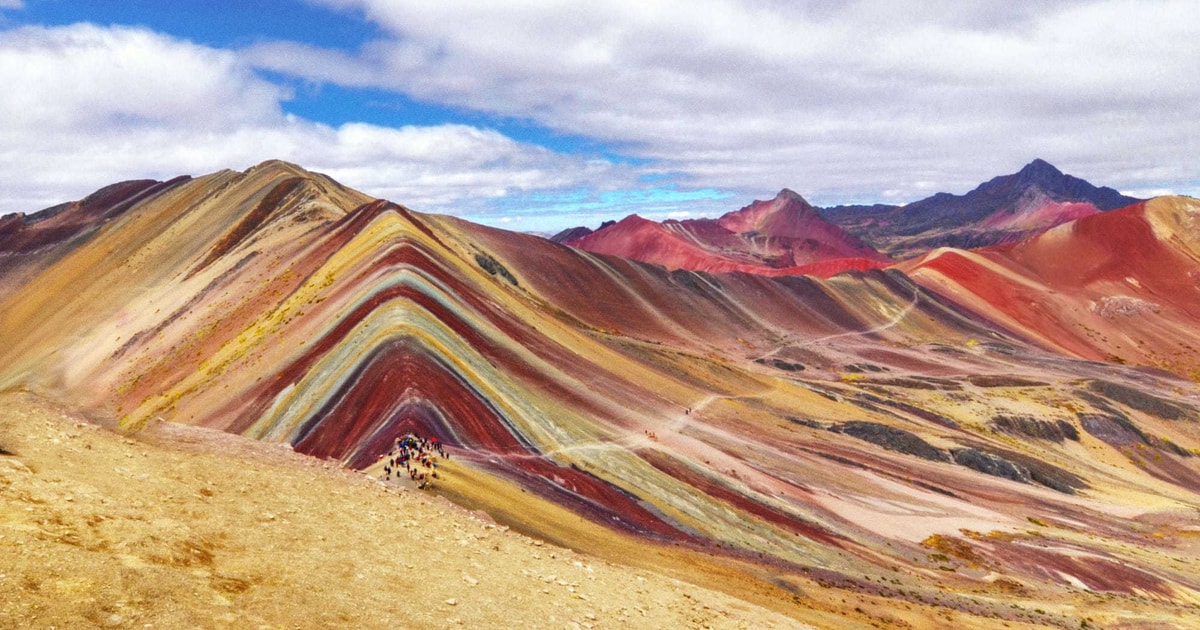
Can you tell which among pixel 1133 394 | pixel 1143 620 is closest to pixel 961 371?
pixel 1133 394

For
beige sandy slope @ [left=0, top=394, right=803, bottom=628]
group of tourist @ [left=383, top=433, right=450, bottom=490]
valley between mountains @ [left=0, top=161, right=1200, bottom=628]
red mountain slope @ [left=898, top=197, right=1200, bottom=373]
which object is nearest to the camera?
beige sandy slope @ [left=0, top=394, right=803, bottom=628]

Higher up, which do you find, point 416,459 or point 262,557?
point 262,557

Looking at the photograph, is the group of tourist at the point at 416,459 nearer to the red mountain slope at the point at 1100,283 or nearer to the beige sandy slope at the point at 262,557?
the beige sandy slope at the point at 262,557

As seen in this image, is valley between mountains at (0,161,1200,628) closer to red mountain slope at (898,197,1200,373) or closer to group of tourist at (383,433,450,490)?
group of tourist at (383,433,450,490)

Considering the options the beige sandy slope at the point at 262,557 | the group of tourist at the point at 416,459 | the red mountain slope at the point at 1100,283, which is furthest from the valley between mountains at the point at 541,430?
the red mountain slope at the point at 1100,283

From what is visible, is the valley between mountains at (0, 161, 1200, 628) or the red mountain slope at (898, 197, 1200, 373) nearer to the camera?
the valley between mountains at (0, 161, 1200, 628)

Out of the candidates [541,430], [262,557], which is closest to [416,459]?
[541,430]

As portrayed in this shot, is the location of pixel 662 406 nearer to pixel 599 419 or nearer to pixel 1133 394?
pixel 599 419

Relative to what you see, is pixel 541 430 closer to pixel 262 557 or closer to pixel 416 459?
pixel 416 459

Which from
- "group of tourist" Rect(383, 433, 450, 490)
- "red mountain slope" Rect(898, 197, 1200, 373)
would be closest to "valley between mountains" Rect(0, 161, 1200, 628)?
"group of tourist" Rect(383, 433, 450, 490)
